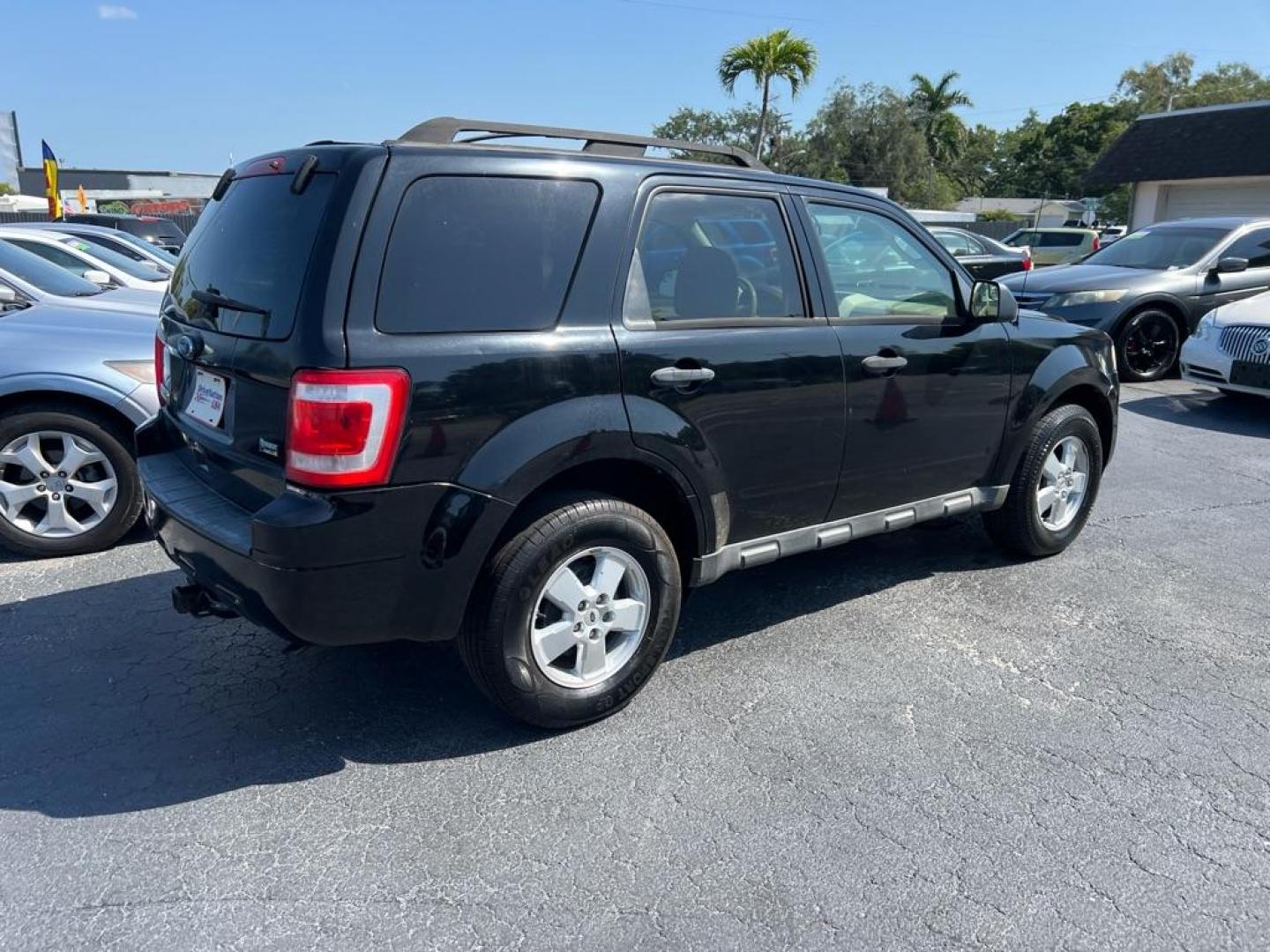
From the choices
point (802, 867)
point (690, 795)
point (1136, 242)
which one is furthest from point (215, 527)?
point (1136, 242)

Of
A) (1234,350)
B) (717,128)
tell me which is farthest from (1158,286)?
(717,128)

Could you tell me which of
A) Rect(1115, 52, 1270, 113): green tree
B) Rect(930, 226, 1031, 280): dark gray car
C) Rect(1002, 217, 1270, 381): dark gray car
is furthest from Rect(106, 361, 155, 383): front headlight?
Rect(1115, 52, 1270, 113): green tree

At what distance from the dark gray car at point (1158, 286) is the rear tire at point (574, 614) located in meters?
7.89

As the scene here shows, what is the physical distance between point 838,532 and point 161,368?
2.78 meters

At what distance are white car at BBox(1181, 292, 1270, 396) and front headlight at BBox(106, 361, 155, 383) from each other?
839cm

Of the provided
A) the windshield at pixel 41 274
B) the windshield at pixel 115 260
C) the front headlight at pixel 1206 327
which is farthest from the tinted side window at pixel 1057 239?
the windshield at pixel 41 274

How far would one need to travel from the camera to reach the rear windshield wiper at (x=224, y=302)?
2998 millimetres

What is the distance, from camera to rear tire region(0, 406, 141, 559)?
4742 mm

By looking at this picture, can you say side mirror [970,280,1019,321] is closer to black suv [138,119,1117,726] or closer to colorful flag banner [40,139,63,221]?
Result: black suv [138,119,1117,726]

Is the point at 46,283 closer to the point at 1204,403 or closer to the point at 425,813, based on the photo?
the point at 425,813

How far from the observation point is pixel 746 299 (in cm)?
363

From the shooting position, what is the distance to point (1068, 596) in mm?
4562

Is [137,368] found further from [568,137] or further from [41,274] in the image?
[568,137]

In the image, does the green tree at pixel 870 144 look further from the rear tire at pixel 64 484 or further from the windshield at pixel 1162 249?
the rear tire at pixel 64 484
